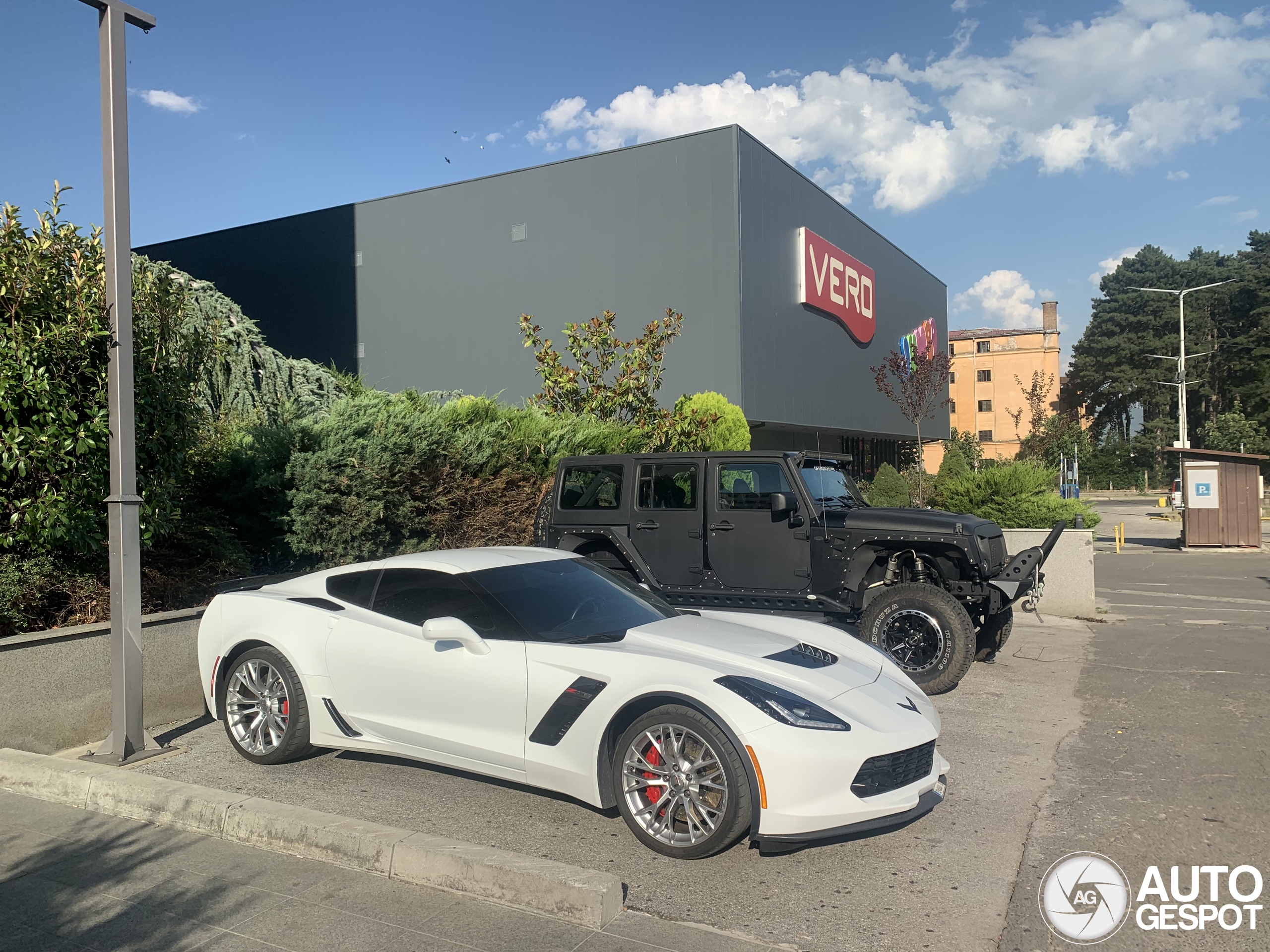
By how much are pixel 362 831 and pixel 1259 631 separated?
35.1 ft

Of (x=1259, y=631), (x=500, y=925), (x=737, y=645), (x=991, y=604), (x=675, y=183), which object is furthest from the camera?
(x=675, y=183)

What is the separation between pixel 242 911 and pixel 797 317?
74.1 feet

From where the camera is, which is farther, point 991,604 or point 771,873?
point 991,604

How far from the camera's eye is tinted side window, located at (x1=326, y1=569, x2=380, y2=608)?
18.4 feet

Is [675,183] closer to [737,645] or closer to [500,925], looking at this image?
[737,645]

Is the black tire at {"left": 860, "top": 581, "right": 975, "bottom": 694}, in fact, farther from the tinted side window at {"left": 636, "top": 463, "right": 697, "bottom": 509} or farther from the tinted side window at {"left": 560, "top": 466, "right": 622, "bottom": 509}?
the tinted side window at {"left": 560, "top": 466, "right": 622, "bottom": 509}

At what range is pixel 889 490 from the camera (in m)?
23.2

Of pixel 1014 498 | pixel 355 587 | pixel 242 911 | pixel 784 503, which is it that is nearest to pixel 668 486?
pixel 784 503

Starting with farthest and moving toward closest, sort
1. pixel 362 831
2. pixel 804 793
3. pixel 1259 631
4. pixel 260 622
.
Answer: pixel 1259 631, pixel 260 622, pixel 362 831, pixel 804 793

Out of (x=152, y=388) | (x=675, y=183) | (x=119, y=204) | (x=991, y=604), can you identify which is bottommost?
(x=991, y=604)

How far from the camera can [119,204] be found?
19.0 feet

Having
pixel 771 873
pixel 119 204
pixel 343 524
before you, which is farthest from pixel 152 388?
pixel 771 873

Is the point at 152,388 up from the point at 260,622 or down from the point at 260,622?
up

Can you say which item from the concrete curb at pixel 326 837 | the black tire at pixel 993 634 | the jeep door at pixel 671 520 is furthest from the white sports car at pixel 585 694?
the black tire at pixel 993 634
